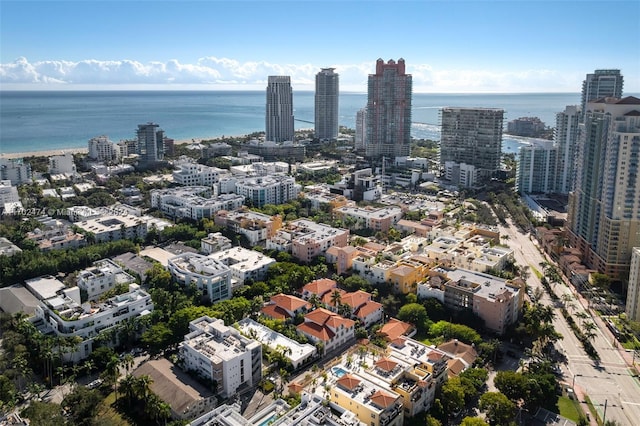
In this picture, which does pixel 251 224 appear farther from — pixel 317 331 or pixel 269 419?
pixel 269 419

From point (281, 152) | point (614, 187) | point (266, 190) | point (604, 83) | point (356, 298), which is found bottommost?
point (356, 298)

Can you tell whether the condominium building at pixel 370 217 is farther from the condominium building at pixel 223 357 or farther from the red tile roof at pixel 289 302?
the condominium building at pixel 223 357

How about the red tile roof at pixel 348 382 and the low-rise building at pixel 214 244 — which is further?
the low-rise building at pixel 214 244

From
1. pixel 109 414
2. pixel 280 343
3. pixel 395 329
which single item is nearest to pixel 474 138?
pixel 395 329

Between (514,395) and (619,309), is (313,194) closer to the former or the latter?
(619,309)

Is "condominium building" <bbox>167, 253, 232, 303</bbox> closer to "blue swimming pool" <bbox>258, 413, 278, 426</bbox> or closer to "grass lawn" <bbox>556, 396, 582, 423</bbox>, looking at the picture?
"blue swimming pool" <bbox>258, 413, 278, 426</bbox>

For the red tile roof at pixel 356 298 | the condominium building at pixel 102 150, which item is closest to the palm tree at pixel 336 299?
the red tile roof at pixel 356 298
